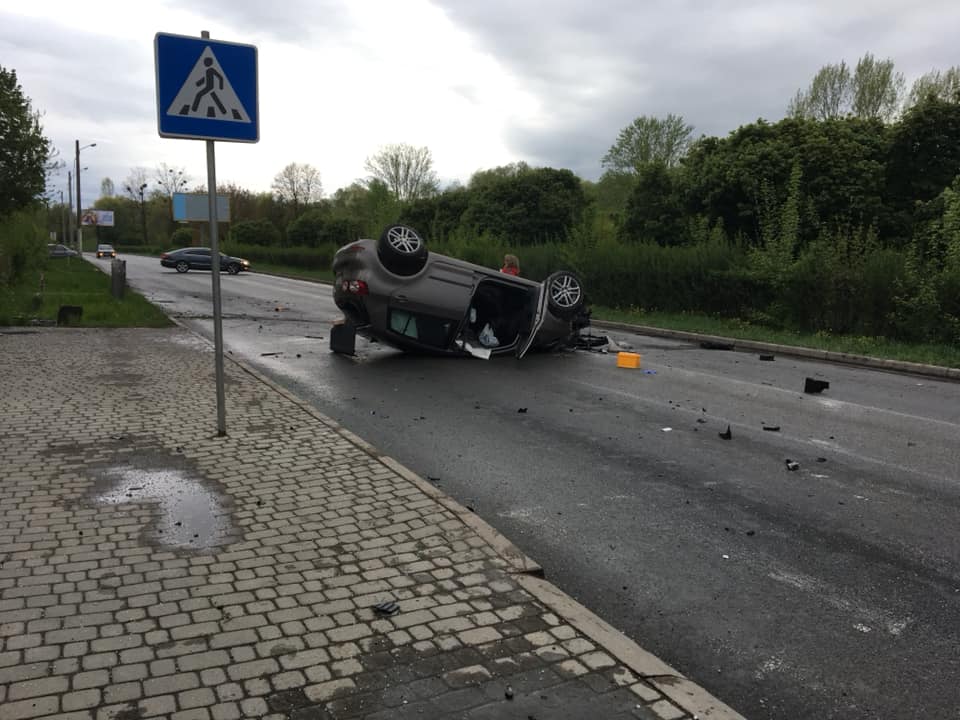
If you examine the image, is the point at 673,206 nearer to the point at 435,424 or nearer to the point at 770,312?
the point at 770,312

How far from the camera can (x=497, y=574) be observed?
159 inches

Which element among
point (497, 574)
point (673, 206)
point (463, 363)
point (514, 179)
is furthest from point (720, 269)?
point (514, 179)

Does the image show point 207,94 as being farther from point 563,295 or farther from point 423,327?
point 563,295

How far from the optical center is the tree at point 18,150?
2359 centimetres

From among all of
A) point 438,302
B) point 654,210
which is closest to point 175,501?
point 438,302

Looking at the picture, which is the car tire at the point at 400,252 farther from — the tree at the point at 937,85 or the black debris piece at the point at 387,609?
the tree at the point at 937,85

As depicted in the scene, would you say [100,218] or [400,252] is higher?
[100,218]

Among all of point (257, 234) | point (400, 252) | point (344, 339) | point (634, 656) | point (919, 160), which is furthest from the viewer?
point (257, 234)

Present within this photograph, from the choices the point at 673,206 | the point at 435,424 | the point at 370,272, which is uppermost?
the point at 673,206

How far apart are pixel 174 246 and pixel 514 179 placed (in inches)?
2059

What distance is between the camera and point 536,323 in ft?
41.7

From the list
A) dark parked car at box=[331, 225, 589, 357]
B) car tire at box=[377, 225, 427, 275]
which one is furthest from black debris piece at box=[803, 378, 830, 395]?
car tire at box=[377, 225, 427, 275]

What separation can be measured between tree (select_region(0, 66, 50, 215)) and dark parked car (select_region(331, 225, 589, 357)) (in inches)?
690

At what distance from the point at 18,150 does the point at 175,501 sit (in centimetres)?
2398
